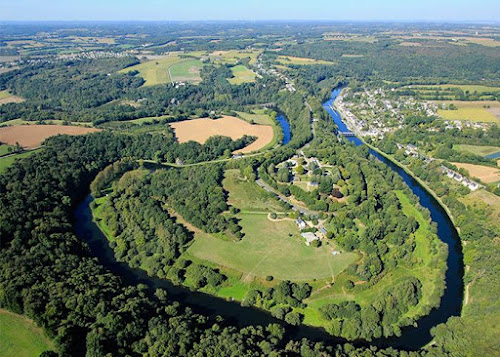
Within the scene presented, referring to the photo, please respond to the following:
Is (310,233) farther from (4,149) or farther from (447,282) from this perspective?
(4,149)

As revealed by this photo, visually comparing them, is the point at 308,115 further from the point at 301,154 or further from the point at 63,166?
the point at 63,166

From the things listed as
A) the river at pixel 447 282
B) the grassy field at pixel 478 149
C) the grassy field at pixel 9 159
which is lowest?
the river at pixel 447 282

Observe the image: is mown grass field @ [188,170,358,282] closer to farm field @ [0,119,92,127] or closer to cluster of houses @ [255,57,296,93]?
farm field @ [0,119,92,127]

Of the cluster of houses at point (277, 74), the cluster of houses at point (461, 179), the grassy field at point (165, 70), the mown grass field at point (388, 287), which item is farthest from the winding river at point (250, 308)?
the grassy field at point (165, 70)

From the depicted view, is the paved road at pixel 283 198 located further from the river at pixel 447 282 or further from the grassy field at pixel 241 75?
the grassy field at pixel 241 75

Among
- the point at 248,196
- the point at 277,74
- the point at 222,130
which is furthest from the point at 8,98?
the point at 248,196

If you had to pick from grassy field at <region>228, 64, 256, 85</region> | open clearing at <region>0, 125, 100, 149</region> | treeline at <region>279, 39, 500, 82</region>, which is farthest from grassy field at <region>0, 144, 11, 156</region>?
treeline at <region>279, 39, 500, 82</region>
